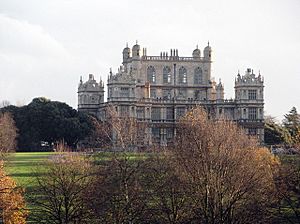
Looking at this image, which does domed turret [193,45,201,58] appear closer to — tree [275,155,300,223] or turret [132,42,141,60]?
turret [132,42,141,60]

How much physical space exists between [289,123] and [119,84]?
84.5 ft

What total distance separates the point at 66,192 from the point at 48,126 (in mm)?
44743

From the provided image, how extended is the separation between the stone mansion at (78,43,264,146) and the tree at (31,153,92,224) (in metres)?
40.7

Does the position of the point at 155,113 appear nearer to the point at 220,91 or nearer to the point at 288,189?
the point at 220,91

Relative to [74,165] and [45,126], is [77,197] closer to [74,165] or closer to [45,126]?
[74,165]

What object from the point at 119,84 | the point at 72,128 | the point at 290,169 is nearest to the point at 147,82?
the point at 119,84

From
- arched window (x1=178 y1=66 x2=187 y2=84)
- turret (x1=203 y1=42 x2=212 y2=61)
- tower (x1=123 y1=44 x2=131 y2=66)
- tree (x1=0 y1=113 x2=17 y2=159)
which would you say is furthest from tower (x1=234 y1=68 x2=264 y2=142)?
tree (x1=0 y1=113 x2=17 y2=159)

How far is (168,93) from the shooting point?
282 ft

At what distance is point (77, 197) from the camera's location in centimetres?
3509

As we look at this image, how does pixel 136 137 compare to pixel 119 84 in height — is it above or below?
below

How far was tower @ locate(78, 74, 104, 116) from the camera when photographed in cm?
8519

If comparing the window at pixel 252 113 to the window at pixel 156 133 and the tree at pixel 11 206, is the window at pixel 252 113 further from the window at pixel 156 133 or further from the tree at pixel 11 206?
the tree at pixel 11 206

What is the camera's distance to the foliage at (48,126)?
78.1 m

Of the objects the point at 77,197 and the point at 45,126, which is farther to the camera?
the point at 45,126
